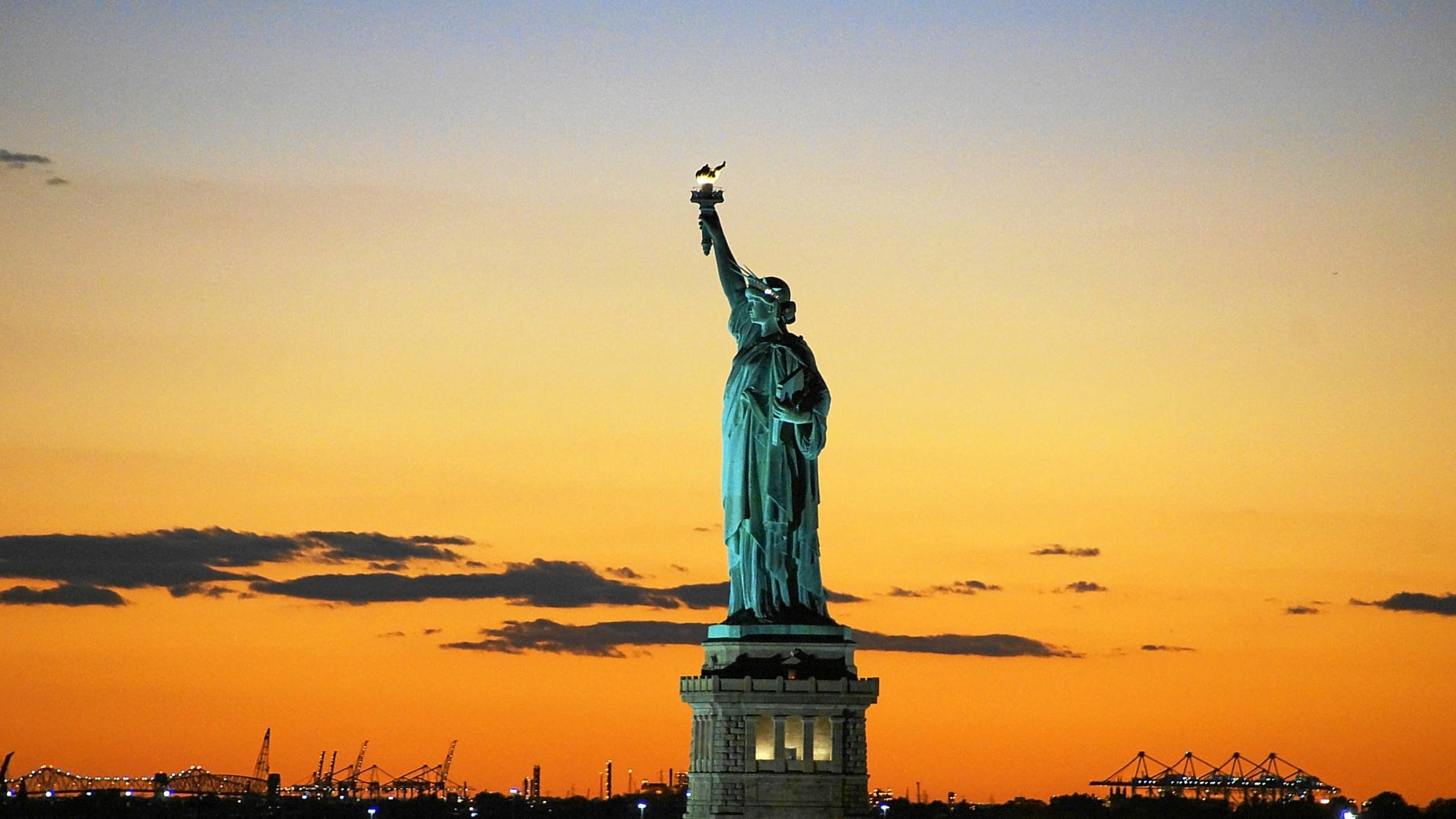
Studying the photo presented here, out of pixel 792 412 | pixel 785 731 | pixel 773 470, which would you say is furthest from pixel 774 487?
pixel 785 731

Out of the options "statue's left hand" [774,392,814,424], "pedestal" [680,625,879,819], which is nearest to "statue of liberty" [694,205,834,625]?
"statue's left hand" [774,392,814,424]

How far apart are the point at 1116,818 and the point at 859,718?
9660cm

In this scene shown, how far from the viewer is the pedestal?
229 ft

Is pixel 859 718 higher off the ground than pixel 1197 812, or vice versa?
pixel 1197 812

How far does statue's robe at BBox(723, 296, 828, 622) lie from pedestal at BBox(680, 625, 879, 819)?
1.44 metres

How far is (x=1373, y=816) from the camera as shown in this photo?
162 m

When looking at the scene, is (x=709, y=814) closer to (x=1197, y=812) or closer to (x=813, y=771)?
(x=813, y=771)

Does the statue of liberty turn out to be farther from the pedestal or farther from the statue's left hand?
the pedestal

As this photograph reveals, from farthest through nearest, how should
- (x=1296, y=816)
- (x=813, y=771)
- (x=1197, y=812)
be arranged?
(x=1197, y=812), (x=1296, y=816), (x=813, y=771)

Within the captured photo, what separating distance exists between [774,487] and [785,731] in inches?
262

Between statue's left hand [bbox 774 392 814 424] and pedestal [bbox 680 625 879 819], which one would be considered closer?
pedestal [bbox 680 625 879 819]

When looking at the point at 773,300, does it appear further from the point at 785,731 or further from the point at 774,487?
the point at 785,731

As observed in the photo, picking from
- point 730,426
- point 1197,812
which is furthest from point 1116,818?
point 730,426

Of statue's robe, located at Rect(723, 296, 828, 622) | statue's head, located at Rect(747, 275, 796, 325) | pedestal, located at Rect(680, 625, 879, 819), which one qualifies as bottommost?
pedestal, located at Rect(680, 625, 879, 819)
